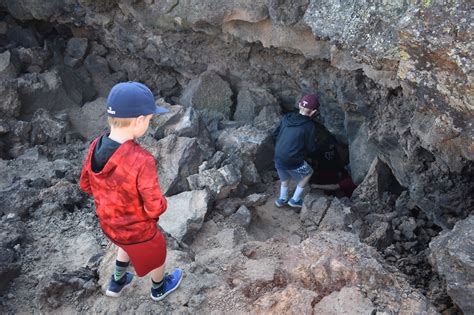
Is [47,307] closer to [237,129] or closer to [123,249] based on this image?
[123,249]

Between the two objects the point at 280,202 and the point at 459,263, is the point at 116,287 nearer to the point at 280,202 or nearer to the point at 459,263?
the point at 459,263

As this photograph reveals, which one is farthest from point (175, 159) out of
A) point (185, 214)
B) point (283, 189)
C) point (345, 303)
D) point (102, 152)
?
point (345, 303)

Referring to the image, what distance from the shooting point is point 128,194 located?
2715 mm

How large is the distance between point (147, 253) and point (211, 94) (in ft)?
12.0

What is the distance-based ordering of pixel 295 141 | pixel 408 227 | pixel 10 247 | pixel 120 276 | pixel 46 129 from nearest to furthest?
pixel 120 276 < pixel 10 247 < pixel 408 227 < pixel 295 141 < pixel 46 129

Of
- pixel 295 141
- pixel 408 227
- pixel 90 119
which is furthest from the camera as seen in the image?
pixel 90 119

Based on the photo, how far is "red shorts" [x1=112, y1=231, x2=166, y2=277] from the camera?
2.87 m

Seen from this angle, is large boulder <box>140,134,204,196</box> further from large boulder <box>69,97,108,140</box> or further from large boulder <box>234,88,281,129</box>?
large boulder <box>69,97,108,140</box>

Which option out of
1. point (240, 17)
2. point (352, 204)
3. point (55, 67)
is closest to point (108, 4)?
point (55, 67)

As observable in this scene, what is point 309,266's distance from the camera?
318 cm

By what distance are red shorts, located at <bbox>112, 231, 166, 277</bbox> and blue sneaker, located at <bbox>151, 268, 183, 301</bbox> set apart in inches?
9.8

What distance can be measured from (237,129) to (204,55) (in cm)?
117

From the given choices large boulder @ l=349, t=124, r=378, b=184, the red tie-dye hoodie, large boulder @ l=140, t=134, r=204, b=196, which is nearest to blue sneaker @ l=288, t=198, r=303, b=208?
large boulder @ l=349, t=124, r=378, b=184

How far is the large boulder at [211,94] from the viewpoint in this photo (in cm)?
629
